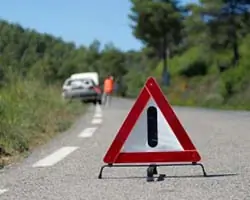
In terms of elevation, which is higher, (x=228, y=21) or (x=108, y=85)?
(x=228, y=21)

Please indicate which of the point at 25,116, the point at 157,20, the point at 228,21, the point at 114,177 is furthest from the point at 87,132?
the point at 157,20

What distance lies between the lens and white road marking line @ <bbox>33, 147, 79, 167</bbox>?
8559mm

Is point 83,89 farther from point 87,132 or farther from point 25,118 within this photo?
point 25,118

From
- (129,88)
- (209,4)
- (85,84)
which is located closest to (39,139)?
(85,84)

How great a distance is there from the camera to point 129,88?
73.8m

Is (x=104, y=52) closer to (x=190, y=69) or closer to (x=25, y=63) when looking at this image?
(x=190, y=69)

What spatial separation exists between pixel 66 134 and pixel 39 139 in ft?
4.63

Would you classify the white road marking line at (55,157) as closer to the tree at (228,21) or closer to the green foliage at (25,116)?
the green foliage at (25,116)

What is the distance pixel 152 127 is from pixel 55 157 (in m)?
2.48

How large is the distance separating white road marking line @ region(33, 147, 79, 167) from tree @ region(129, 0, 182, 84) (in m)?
53.8

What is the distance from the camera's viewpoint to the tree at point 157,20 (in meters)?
65.1

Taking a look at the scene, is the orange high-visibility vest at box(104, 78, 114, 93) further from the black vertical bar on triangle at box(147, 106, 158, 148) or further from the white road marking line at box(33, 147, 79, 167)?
the black vertical bar on triangle at box(147, 106, 158, 148)

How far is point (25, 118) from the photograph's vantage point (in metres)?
12.9

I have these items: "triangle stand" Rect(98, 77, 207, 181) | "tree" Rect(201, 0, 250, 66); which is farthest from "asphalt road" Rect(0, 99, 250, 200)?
"tree" Rect(201, 0, 250, 66)
